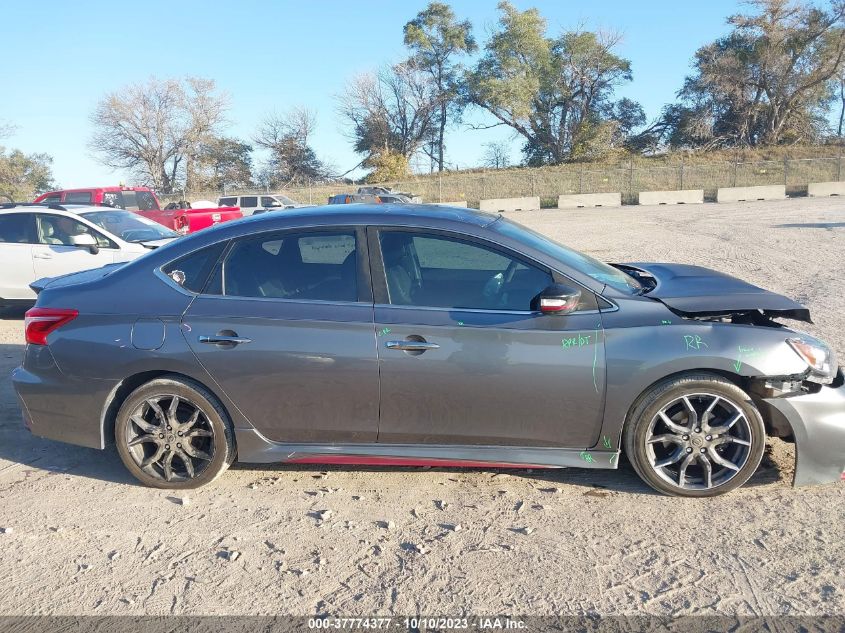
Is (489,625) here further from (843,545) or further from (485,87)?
(485,87)

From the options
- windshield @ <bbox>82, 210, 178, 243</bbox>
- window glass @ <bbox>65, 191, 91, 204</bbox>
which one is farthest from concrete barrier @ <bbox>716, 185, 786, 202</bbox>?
windshield @ <bbox>82, 210, 178, 243</bbox>

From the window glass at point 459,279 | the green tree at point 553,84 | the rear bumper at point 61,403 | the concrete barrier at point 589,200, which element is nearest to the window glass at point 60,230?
the rear bumper at point 61,403

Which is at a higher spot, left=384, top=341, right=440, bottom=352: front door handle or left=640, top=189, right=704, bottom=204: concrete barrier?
left=640, top=189, right=704, bottom=204: concrete barrier

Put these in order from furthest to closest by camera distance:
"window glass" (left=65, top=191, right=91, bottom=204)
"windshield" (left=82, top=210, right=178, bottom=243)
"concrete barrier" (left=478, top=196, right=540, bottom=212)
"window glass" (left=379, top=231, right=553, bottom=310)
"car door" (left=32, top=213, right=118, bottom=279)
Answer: "concrete barrier" (left=478, top=196, right=540, bottom=212), "window glass" (left=65, top=191, right=91, bottom=204), "windshield" (left=82, top=210, right=178, bottom=243), "car door" (left=32, top=213, right=118, bottom=279), "window glass" (left=379, top=231, right=553, bottom=310)

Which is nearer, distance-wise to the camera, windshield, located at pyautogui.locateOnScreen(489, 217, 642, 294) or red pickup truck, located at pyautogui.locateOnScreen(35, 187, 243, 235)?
windshield, located at pyautogui.locateOnScreen(489, 217, 642, 294)

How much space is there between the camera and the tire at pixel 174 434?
3938 millimetres

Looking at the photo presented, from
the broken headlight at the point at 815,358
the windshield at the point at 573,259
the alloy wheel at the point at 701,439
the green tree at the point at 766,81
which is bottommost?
the alloy wheel at the point at 701,439

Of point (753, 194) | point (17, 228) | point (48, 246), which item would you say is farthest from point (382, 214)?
point (753, 194)

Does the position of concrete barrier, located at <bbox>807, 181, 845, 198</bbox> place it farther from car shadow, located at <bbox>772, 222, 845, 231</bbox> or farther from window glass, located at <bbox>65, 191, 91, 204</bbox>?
window glass, located at <bbox>65, 191, 91, 204</bbox>

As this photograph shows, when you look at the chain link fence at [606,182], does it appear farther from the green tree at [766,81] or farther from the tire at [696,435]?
the tire at [696,435]

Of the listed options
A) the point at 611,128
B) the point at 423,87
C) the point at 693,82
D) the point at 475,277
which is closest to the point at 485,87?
the point at 423,87

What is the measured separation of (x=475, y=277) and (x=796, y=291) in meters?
7.03

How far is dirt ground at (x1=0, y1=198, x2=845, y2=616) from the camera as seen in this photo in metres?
2.93

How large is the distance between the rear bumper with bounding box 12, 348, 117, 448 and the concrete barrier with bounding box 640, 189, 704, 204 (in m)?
38.3
